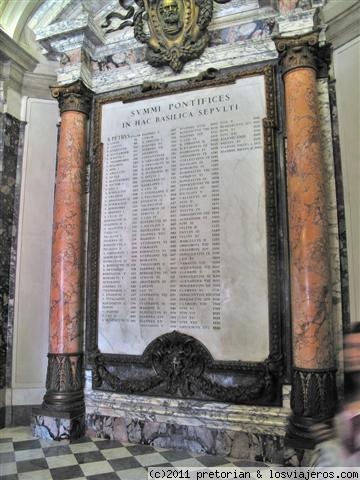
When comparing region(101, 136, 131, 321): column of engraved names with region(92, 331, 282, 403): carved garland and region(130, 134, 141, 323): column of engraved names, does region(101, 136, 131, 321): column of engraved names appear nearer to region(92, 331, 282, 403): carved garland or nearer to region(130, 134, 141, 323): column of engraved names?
region(130, 134, 141, 323): column of engraved names

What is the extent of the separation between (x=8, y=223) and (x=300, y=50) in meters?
3.48

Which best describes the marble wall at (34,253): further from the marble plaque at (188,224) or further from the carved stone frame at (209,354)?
the marble plaque at (188,224)

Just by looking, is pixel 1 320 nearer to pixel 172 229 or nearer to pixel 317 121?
pixel 172 229

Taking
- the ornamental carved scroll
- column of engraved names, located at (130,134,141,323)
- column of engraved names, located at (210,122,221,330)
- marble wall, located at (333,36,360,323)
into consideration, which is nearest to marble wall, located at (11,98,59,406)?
column of engraved names, located at (130,134,141,323)

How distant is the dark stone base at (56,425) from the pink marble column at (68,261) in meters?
0.06

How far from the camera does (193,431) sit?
3.85m

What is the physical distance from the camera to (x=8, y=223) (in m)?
4.84

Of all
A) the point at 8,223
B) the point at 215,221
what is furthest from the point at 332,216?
the point at 8,223

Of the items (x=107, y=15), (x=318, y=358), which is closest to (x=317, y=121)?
(x=318, y=358)

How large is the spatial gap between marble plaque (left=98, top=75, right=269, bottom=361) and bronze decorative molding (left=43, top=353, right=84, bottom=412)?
36cm

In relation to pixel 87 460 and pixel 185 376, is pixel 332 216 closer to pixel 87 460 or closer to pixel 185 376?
pixel 185 376

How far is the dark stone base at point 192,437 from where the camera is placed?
360cm

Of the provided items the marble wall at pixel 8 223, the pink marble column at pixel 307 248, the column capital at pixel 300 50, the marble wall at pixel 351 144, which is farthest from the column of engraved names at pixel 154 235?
the marble wall at pixel 351 144

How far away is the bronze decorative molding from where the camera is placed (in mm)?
4168
